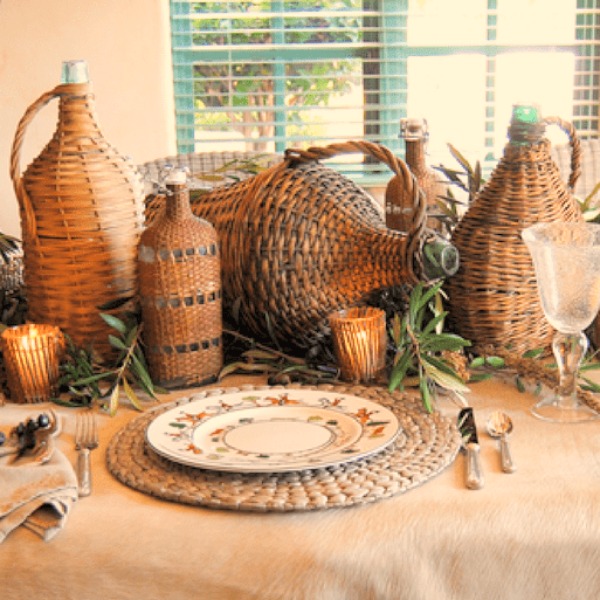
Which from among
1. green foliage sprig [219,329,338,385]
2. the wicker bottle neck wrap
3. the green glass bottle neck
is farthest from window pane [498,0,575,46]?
green foliage sprig [219,329,338,385]

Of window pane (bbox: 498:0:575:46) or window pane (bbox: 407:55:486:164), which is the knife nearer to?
window pane (bbox: 407:55:486:164)

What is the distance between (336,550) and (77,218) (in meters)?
0.59

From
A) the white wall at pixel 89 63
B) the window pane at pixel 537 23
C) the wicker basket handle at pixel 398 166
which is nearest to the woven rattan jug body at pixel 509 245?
the wicker basket handle at pixel 398 166

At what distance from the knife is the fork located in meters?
0.34

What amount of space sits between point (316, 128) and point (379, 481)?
2.77m

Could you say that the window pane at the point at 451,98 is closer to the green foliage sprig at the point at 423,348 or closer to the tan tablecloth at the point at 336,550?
the green foliage sprig at the point at 423,348

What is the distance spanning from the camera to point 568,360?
3.44 ft

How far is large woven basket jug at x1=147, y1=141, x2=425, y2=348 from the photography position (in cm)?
118

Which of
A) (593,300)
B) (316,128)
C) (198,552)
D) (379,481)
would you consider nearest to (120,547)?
(198,552)

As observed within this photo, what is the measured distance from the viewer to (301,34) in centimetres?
343

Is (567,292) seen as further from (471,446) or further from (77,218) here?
(77,218)

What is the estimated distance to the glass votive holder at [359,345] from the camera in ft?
3.67

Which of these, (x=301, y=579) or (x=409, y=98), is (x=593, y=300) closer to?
(x=301, y=579)

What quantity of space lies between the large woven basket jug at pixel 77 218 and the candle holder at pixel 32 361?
0.07 meters
